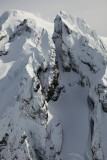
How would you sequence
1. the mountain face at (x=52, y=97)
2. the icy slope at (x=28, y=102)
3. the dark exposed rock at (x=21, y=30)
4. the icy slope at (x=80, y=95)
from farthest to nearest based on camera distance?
1. the dark exposed rock at (x=21, y=30)
2. the icy slope at (x=80, y=95)
3. the mountain face at (x=52, y=97)
4. the icy slope at (x=28, y=102)

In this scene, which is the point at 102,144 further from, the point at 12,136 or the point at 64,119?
the point at 12,136

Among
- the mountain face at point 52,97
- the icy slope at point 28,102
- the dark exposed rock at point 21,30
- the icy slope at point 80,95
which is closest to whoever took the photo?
the icy slope at point 28,102

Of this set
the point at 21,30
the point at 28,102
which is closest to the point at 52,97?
the point at 28,102

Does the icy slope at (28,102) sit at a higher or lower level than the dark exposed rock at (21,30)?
lower

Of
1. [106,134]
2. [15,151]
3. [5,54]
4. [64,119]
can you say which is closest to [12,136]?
[15,151]

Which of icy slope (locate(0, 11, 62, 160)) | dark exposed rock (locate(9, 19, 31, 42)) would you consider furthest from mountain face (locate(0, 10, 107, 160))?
dark exposed rock (locate(9, 19, 31, 42))

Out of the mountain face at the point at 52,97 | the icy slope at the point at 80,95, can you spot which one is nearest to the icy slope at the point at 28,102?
the mountain face at the point at 52,97

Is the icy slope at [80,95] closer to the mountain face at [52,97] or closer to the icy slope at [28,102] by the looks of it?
the mountain face at [52,97]

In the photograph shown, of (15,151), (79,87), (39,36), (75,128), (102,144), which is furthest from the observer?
(39,36)
